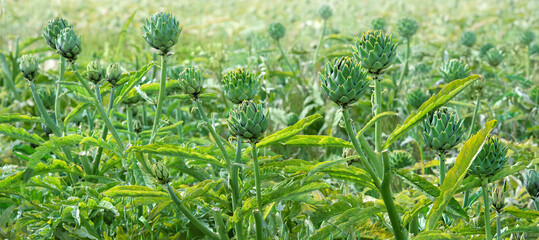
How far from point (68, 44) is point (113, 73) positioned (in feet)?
0.64

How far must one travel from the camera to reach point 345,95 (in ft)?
3.30

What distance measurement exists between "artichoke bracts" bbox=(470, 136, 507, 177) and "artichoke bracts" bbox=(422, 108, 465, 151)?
6 cm

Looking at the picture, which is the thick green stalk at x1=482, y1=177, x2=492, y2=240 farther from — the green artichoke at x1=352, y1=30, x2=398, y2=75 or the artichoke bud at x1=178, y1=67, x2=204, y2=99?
the artichoke bud at x1=178, y1=67, x2=204, y2=99

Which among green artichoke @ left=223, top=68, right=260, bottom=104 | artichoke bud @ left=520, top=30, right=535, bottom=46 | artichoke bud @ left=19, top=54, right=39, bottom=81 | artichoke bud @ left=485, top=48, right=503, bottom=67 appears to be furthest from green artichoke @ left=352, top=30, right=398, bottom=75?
artichoke bud @ left=520, top=30, right=535, bottom=46

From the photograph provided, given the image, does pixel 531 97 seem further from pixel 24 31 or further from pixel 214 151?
pixel 24 31

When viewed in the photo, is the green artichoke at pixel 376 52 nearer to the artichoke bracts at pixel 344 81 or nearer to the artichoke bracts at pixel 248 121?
the artichoke bracts at pixel 344 81

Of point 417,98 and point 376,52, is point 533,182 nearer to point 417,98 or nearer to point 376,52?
point 376,52

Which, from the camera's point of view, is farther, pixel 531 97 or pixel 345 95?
pixel 531 97

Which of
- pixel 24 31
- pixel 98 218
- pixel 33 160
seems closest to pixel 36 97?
pixel 33 160

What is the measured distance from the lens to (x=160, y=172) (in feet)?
3.79

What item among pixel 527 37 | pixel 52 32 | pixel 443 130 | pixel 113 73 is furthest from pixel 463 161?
pixel 527 37

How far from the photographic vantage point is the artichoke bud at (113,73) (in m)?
1.48

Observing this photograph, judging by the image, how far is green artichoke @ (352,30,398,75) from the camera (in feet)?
3.56

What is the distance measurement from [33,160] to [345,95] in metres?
0.87
